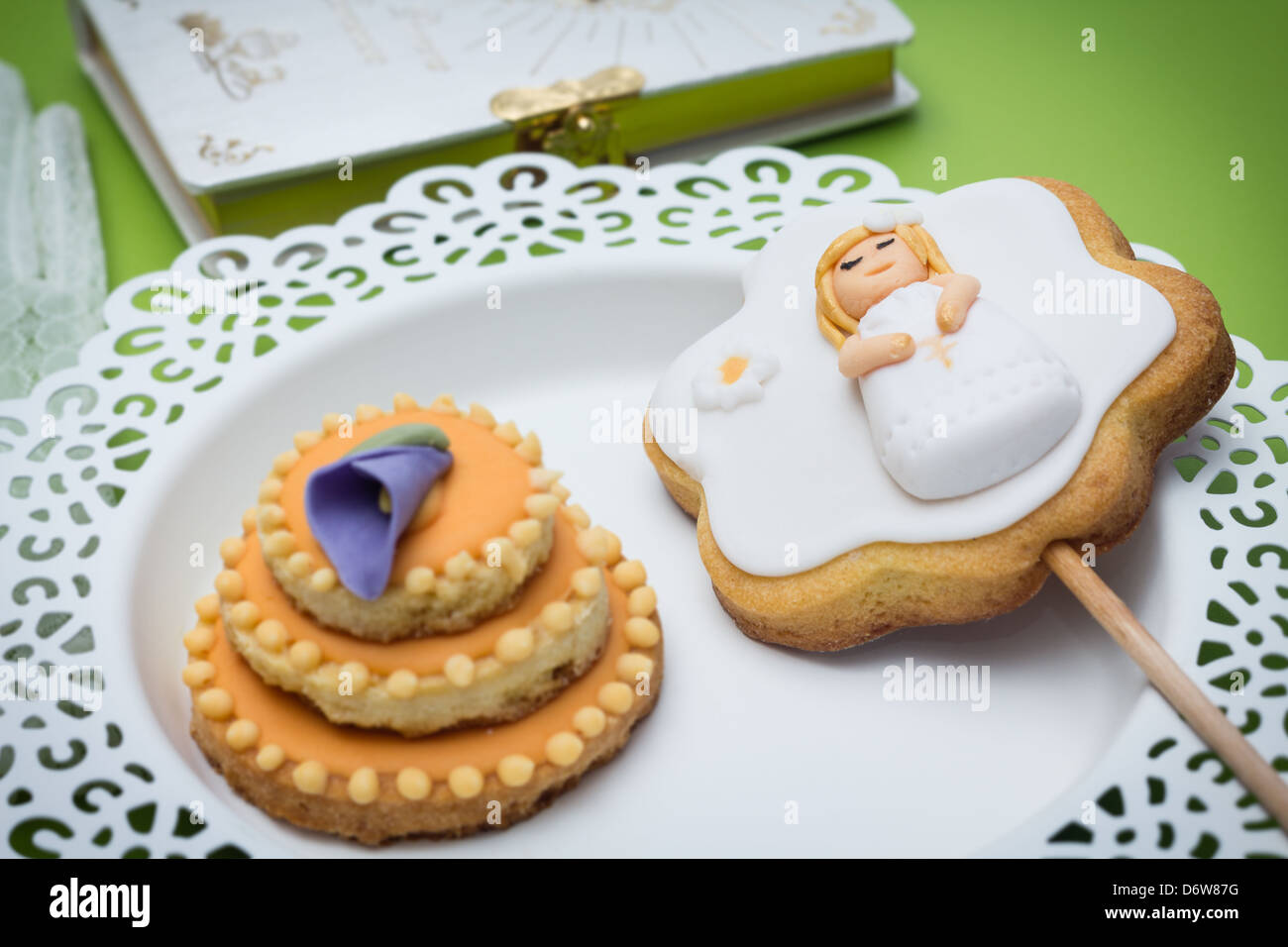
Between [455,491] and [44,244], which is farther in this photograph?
[44,244]

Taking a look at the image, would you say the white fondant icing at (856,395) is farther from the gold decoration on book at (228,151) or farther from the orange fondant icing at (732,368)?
the gold decoration on book at (228,151)

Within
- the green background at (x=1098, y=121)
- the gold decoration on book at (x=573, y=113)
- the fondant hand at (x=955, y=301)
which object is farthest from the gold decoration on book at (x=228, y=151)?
the fondant hand at (x=955, y=301)

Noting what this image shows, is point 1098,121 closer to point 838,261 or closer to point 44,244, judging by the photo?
point 838,261

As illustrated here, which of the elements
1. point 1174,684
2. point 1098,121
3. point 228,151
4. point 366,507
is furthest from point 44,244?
point 1098,121

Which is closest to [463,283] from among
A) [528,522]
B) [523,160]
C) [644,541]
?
[523,160]

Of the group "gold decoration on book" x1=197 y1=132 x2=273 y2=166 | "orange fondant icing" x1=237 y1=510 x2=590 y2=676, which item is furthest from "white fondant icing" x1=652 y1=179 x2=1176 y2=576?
"gold decoration on book" x1=197 y1=132 x2=273 y2=166

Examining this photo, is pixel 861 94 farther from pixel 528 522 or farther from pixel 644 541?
pixel 528 522
